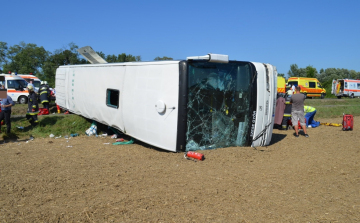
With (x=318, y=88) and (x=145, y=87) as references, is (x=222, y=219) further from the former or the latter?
(x=318, y=88)

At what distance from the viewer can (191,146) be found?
7570mm

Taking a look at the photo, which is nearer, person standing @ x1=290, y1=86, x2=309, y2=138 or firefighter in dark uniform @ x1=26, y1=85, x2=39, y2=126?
person standing @ x1=290, y1=86, x2=309, y2=138

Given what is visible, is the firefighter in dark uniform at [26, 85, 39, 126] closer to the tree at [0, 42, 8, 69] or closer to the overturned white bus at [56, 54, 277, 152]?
the overturned white bus at [56, 54, 277, 152]

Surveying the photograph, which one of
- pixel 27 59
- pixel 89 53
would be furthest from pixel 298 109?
pixel 27 59

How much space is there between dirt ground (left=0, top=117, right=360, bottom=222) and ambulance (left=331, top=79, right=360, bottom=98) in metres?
32.2

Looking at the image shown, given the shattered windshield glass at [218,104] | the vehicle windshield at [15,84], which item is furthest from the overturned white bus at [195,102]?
the vehicle windshield at [15,84]

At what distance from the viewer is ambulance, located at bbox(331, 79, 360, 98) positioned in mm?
37094

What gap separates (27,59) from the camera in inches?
1756

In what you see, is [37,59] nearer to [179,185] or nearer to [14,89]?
[14,89]

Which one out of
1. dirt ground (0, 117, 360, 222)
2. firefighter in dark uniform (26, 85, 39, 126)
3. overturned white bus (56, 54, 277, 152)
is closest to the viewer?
dirt ground (0, 117, 360, 222)

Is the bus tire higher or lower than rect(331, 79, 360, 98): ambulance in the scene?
lower

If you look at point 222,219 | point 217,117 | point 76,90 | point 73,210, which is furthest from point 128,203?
point 76,90

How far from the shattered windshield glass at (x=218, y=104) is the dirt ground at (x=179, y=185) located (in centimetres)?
36

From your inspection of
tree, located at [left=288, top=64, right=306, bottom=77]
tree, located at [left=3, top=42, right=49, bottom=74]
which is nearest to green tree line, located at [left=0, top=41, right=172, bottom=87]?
tree, located at [left=3, top=42, right=49, bottom=74]
